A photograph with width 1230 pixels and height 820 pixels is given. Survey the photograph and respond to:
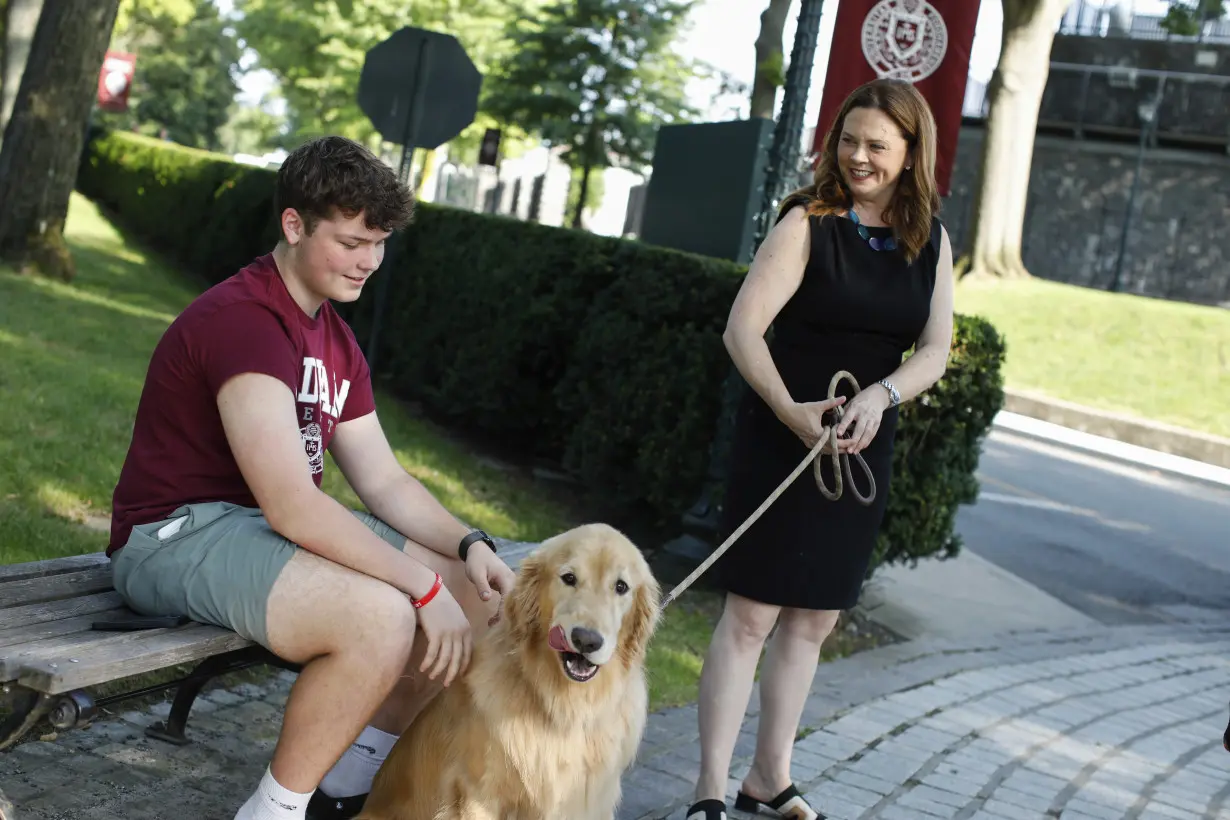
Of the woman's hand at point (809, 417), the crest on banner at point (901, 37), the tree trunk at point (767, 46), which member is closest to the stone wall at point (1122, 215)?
the tree trunk at point (767, 46)

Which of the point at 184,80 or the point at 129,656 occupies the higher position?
the point at 184,80

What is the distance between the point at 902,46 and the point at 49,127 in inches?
371

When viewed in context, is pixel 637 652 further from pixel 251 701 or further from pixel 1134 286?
pixel 1134 286

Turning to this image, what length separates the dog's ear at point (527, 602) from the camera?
312 centimetres

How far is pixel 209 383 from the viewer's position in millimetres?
2982

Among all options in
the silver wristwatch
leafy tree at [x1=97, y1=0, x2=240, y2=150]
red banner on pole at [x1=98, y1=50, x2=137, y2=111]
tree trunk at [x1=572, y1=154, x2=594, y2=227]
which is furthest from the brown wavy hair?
leafy tree at [x1=97, y1=0, x2=240, y2=150]

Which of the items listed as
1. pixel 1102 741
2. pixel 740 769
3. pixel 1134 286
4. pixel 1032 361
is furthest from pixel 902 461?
pixel 1134 286

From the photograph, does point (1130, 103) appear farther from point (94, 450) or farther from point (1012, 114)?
point (94, 450)

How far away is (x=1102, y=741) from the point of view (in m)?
5.62

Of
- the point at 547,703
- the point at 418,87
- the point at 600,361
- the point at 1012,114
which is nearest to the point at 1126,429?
the point at 1012,114

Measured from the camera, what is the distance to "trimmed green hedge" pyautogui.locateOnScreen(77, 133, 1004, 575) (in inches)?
266

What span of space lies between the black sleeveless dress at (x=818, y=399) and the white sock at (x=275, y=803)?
4.89 ft

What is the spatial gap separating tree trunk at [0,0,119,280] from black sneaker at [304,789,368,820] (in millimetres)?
11647

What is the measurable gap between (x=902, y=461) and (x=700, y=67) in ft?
93.8
